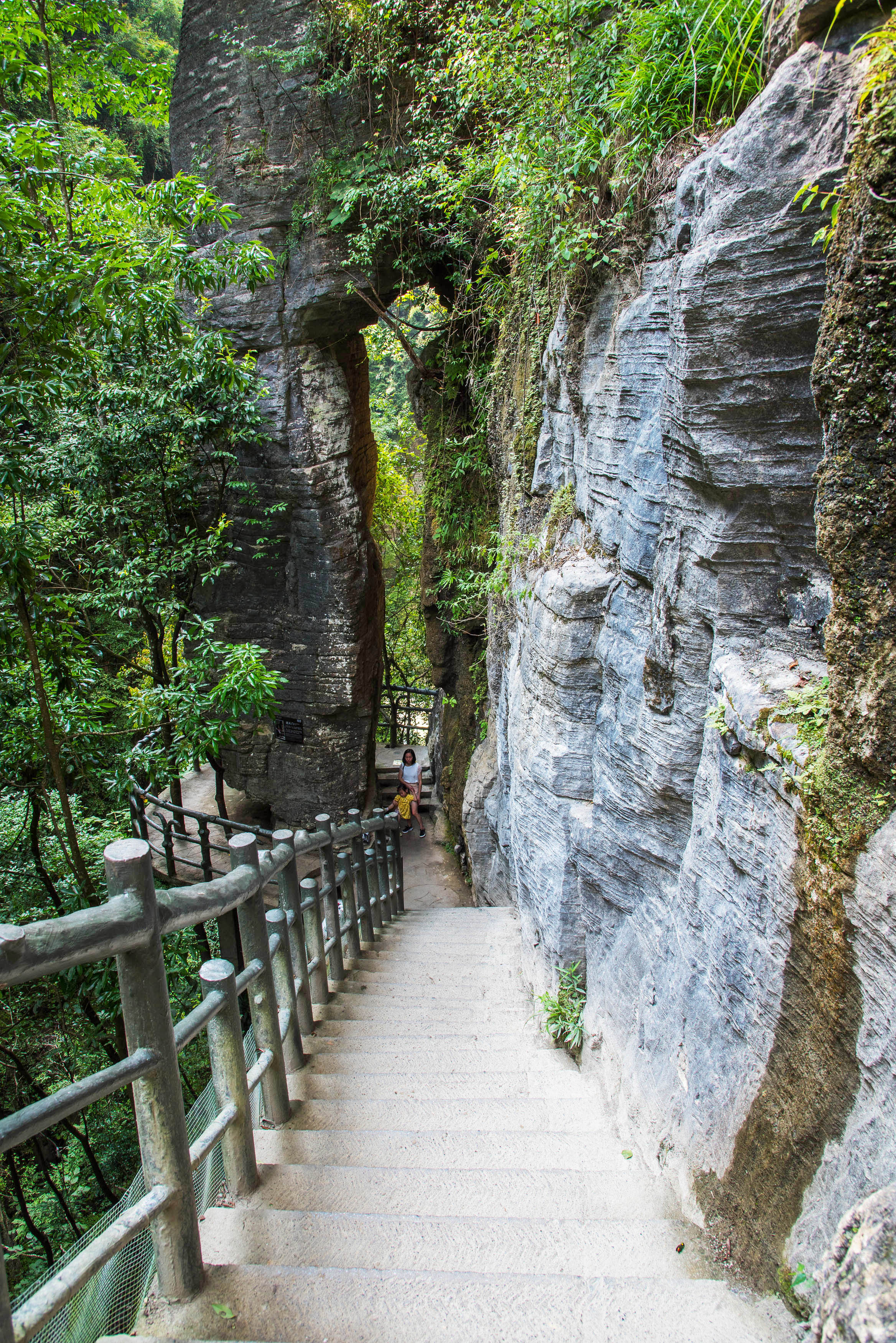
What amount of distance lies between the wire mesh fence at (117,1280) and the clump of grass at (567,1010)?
2246 mm

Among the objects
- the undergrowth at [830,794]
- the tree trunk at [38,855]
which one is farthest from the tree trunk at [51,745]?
the undergrowth at [830,794]

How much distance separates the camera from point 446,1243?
197cm

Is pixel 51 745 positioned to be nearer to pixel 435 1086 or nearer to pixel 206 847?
pixel 206 847

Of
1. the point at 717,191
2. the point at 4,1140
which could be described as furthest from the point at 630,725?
the point at 4,1140

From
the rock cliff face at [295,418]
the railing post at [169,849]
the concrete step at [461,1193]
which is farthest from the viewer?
the rock cliff face at [295,418]

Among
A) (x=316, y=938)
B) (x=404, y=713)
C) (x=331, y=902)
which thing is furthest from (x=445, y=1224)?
(x=404, y=713)

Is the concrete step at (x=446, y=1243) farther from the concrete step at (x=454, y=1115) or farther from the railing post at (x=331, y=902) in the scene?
the railing post at (x=331, y=902)

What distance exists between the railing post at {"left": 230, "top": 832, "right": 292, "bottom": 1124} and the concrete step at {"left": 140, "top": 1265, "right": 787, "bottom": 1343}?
2.23ft

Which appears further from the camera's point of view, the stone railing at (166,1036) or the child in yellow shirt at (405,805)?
the child in yellow shirt at (405,805)

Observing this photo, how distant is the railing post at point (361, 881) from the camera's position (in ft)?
16.2

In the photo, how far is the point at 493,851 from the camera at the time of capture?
7.89 metres

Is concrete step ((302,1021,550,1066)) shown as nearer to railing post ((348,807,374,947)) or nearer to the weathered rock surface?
railing post ((348,807,374,947))

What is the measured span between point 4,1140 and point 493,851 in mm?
6949

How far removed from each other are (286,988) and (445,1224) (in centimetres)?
105
